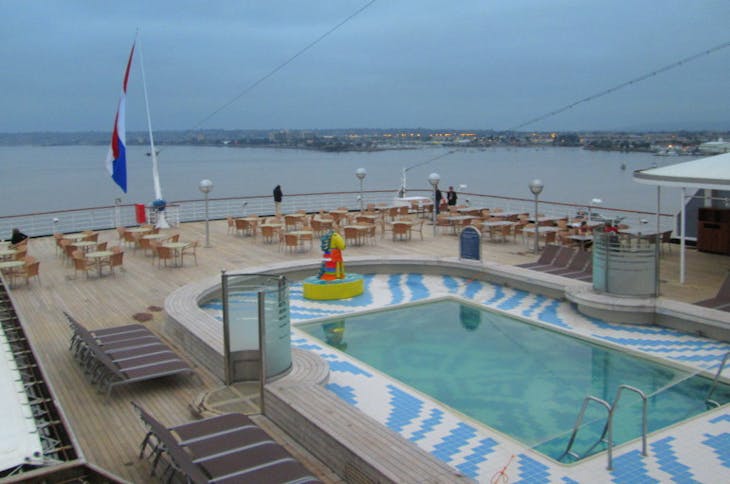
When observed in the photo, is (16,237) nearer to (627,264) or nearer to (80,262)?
Answer: (80,262)

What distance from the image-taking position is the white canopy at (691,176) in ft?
30.3

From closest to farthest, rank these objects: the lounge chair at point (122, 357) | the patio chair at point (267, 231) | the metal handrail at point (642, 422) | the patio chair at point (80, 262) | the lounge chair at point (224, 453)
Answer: the lounge chair at point (224, 453)
the metal handrail at point (642, 422)
the lounge chair at point (122, 357)
the patio chair at point (80, 262)
the patio chair at point (267, 231)

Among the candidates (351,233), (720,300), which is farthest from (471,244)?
(720,300)

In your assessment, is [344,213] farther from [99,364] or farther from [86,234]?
[99,364]

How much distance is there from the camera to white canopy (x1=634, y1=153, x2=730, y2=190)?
9.23m

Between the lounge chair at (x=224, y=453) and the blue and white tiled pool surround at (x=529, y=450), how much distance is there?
1.44 metres

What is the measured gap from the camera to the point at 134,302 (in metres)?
9.00

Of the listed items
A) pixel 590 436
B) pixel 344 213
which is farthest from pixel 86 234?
pixel 590 436

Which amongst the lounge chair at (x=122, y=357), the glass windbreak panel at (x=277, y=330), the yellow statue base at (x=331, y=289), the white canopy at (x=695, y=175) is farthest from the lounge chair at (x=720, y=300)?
the lounge chair at (x=122, y=357)

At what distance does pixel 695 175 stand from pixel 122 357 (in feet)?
25.6

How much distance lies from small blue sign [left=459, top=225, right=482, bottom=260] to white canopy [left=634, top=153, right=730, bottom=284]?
2563 mm

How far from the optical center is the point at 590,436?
16.2ft

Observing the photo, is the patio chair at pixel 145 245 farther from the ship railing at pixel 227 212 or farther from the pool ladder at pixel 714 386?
the pool ladder at pixel 714 386

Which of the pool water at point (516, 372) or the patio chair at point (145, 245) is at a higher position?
the patio chair at point (145, 245)
